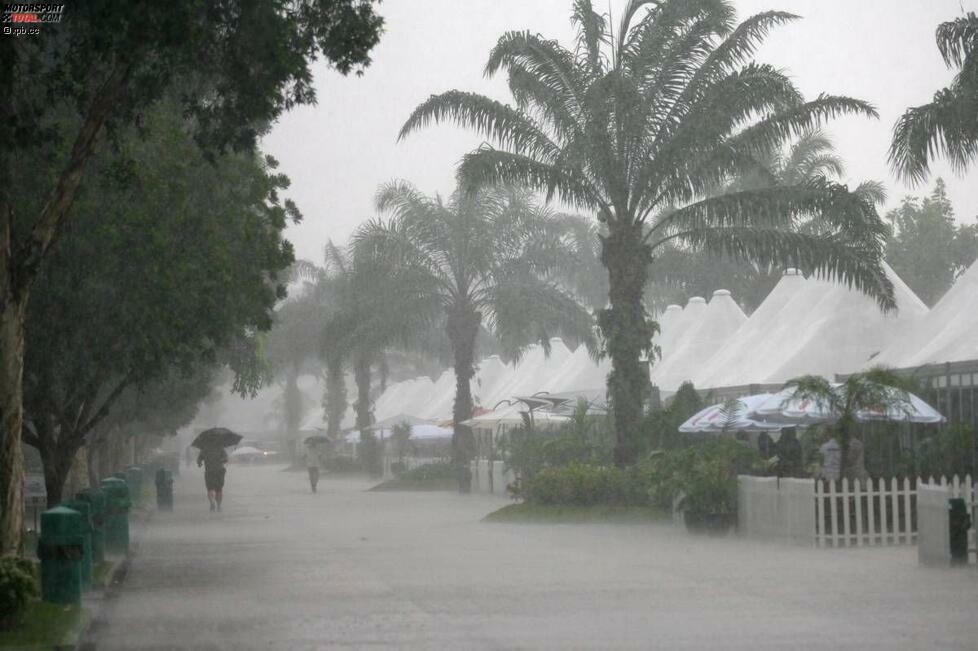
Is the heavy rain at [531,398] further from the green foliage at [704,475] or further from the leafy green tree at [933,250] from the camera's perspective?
the leafy green tree at [933,250]

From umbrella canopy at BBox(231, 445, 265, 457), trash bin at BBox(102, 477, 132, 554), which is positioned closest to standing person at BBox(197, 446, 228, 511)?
trash bin at BBox(102, 477, 132, 554)

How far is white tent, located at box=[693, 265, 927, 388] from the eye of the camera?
32.1 m

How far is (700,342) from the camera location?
4356cm

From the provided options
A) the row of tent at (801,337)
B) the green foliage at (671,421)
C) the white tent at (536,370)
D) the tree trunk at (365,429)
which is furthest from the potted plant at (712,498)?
the tree trunk at (365,429)

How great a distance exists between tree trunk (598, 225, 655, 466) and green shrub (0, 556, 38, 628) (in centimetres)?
1712

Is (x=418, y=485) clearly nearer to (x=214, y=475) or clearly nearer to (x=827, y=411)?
(x=214, y=475)

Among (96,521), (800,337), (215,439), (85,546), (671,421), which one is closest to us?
(85,546)

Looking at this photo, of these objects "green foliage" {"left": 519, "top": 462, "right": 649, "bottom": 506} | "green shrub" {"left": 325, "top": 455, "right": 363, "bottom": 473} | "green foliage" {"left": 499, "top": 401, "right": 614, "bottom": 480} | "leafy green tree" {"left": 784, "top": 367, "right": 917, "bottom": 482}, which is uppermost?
"leafy green tree" {"left": 784, "top": 367, "right": 917, "bottom": 482}

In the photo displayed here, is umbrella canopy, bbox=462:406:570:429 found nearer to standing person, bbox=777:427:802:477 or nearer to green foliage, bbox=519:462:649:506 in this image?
green foliage, bbox=519:462:649:506

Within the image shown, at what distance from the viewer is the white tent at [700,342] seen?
42000 mm

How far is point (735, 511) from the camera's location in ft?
76.0

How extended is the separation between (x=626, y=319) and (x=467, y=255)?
1813cm

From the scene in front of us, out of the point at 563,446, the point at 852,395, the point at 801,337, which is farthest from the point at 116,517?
the point at 801,337

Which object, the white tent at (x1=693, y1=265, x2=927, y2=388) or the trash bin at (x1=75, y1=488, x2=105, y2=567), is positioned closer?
the trash bin at (x1=75, y1=488, x2=105, y2=567)
